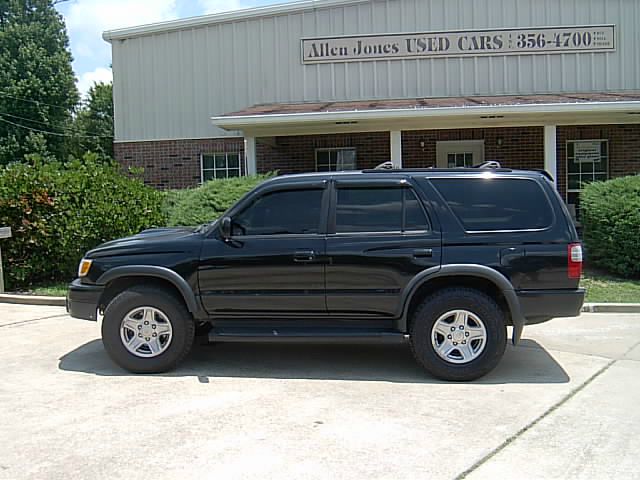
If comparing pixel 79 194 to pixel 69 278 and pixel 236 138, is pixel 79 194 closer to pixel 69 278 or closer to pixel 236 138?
pixel 69 278

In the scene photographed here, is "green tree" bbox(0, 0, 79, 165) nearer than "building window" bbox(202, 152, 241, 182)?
No

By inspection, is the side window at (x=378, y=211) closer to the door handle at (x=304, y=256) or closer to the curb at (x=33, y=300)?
the door handle at (x=304, y=256)

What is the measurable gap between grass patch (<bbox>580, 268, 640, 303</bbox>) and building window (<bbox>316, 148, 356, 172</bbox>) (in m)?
6.46

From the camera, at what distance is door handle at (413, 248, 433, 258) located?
5.93 m

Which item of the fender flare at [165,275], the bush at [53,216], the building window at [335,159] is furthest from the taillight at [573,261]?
the building window at [335,159]

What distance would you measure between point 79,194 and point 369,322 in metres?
6.64

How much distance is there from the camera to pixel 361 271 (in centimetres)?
599

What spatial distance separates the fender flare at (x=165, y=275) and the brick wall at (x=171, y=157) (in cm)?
1035

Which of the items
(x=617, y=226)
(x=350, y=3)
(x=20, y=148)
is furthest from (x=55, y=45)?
(x=617, y=226)

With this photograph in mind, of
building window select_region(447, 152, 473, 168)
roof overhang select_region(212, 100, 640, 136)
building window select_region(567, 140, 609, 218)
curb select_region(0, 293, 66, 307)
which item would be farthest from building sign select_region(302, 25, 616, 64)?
curb select_region(0, 293, 66, 307)

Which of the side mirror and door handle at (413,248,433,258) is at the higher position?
the side mirror

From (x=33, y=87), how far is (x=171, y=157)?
2183 cm

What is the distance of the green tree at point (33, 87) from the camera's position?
34.0 metres

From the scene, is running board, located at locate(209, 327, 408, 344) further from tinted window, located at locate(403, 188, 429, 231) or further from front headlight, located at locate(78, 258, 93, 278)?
front headlight, located at locate(78, 258, 93, 278)
